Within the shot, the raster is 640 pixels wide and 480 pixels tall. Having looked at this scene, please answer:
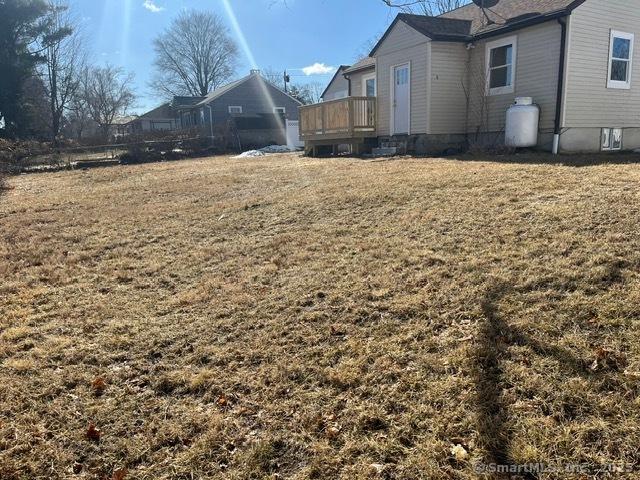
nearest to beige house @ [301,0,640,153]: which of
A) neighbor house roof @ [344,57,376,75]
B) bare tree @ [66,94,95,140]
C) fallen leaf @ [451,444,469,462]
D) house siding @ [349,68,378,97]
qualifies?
neighbor house roof @ [344,57,376,75]

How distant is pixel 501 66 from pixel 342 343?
11.3 meters

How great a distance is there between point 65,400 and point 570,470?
114 inches

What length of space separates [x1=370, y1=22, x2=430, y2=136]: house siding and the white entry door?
0.21 m

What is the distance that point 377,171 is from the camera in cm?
957

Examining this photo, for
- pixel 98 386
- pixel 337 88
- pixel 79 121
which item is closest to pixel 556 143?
pixel 98 386

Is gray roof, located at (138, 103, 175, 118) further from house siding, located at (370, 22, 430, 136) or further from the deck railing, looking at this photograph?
house siding, located at (370, 22, 430, 136)

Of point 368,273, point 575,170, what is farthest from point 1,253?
point 575,170

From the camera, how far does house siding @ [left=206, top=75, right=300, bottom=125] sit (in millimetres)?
38034

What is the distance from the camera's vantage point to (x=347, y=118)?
14.8 metres

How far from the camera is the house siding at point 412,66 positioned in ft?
42.1

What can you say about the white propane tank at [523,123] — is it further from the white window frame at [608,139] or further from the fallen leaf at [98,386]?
the fallen leaf at [98,386]

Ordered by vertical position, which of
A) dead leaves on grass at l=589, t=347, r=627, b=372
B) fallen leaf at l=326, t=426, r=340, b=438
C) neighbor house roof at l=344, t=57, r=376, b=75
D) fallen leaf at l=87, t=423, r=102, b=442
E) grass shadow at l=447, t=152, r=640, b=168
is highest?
neighbor house roof at l=344, t=57, r=376, b=75

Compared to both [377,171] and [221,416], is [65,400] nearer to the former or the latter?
[221,416]

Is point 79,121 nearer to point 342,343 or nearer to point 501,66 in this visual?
point 501,66
